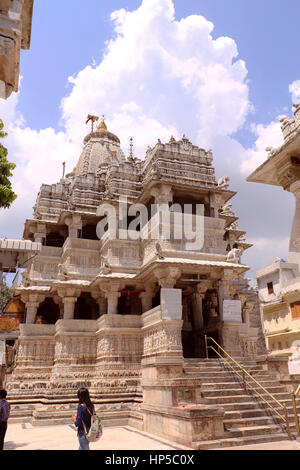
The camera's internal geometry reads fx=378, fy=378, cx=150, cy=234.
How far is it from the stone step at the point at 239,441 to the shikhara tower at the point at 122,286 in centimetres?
447

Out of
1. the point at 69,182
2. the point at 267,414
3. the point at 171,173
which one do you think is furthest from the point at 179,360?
the point at 69,182

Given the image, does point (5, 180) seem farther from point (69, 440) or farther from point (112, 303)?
point (112, 303)

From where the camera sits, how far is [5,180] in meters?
11.0

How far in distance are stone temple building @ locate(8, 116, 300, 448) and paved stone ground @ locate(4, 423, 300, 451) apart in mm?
953

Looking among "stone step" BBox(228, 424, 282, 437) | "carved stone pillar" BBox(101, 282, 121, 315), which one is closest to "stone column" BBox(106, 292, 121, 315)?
"carved stone pillar" BBox(101, 282, 121, 315)

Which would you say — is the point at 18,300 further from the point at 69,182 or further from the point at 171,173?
the point at 171,173

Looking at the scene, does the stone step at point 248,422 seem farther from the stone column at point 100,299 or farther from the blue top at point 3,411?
the stone column at point 100,299

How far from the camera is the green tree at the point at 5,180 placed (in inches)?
427

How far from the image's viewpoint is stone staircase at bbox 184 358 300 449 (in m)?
9.84

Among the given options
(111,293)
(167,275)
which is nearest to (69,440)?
(167,275)

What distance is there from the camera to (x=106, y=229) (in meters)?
22.7

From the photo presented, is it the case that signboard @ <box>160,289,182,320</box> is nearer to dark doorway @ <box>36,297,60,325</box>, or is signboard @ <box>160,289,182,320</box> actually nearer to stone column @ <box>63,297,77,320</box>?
stone column @ <box>63,297,77,320</box>

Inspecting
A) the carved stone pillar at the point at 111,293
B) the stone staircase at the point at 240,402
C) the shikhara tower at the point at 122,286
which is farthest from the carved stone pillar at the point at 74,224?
the stone staircase at the point at 240,402

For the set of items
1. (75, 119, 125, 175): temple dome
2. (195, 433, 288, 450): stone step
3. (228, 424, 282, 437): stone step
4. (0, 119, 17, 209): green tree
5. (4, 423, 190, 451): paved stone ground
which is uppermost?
(75, 119, 125, 175): temple dome
